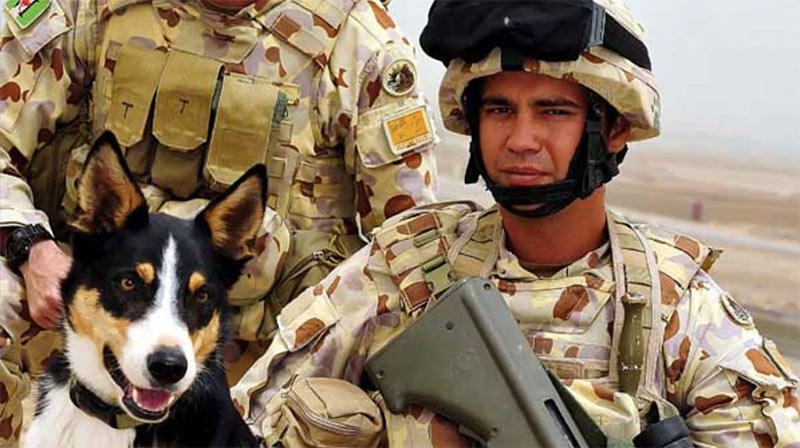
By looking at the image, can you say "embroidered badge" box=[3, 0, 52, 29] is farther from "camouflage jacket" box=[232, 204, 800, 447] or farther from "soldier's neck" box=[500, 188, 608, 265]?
"soldier's neck" box=[500, 188, 608, 265]

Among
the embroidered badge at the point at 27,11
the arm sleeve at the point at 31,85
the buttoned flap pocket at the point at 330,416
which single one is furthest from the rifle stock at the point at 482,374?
the embroidered badge at the point at 27,11

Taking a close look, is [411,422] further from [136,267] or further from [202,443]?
[136,267]

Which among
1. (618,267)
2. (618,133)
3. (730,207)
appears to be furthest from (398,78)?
(730,207)

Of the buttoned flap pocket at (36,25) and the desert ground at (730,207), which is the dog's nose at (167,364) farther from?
the desert ground at (730,207)

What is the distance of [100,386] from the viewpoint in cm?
166

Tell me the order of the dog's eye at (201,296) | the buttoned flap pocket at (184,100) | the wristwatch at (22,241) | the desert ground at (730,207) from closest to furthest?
the dog's eye at (201,296)
the wristwatch at (22,241)
the buttoned flap pocket at (184,100)
the desert ground at (730,207)

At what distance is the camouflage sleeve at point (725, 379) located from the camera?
1.88m

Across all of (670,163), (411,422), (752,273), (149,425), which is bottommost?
(752,273)

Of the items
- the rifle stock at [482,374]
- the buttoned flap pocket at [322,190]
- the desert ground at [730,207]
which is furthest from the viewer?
the desert ground at [730,207]

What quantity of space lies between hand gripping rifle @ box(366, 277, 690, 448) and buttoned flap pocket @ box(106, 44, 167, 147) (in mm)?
792

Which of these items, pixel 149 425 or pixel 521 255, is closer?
Result: pixel 149 425

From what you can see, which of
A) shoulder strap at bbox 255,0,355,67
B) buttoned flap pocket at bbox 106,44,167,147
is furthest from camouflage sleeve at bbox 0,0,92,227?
shoulder strap at bbox 255,0,355,67

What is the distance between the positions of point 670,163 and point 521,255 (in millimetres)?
4202

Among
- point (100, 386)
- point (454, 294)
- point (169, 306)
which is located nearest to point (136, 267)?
point (169, 306)
